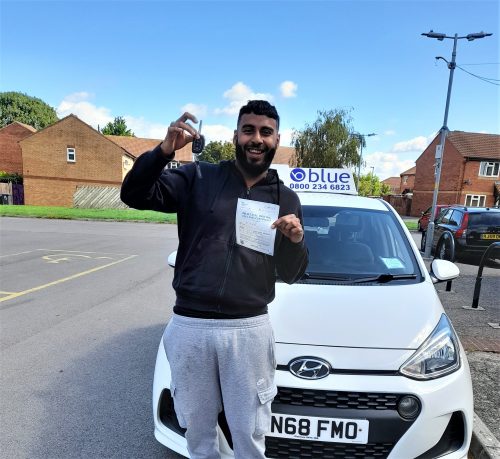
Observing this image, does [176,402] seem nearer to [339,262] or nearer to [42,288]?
[339,262]

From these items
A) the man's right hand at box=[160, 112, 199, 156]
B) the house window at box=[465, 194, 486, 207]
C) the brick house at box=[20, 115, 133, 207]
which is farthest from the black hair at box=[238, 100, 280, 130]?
the house window at box=[465, 194, 486, 207]

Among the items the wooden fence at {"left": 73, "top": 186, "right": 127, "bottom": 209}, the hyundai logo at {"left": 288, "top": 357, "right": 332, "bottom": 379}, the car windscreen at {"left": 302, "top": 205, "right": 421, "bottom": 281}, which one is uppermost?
the car windscreen at {"left": 302, "top": 205, "right": 421, "bottom": 281}

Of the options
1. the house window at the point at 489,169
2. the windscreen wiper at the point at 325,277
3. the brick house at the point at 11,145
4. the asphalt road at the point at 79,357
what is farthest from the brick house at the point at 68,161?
the windscreen wiper at the point at 325,277

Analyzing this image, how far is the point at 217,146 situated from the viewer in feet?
239

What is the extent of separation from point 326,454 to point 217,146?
7293cm

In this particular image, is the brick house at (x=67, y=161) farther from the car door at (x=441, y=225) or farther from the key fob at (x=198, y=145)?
the key fob at (x=198, y=145)

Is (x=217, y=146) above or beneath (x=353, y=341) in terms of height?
above

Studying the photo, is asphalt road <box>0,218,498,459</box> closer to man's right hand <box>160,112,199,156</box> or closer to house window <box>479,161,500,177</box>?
man's right hand <box>160,112,199,156</box>

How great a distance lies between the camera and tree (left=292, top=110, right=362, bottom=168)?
3634 centimetres

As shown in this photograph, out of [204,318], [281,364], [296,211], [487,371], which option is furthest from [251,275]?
[487,371]

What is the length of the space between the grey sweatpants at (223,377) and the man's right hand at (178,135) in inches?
28.9

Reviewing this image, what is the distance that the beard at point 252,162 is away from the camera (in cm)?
184

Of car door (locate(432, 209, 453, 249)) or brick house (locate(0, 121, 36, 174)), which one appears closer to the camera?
car door (locate(432, 209, 453, 249))

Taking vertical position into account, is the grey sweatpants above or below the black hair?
below
